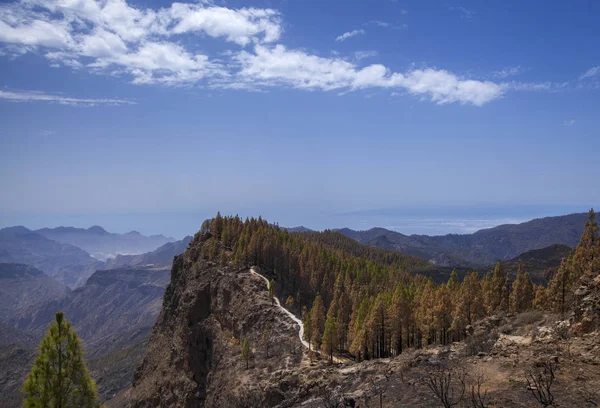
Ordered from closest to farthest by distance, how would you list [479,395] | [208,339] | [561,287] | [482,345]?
1. [479,395]
2. [482,345]
3. [561,287]
4. [208,339]

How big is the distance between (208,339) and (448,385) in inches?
3037

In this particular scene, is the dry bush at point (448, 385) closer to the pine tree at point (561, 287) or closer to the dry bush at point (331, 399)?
the dry bush at point (331, 399)

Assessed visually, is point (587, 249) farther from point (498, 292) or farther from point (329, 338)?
point (329, 338)

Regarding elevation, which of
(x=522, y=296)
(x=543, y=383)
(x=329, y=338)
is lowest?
(x=329, y=338)

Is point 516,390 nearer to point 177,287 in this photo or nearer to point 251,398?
point 251,398

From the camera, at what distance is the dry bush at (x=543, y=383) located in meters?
22.0

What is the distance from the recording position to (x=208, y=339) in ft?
309

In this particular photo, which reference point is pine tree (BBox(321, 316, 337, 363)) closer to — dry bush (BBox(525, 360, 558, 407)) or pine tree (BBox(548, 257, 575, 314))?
pine tree (BBox(548, 257, 575, 314))

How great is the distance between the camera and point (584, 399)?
22.3m

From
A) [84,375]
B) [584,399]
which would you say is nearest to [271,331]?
[84,375]

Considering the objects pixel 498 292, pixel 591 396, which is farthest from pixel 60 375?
pixel 498 292

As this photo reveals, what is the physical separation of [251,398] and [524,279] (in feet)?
159

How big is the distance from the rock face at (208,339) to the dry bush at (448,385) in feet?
118

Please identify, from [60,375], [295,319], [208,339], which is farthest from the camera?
[208,339]
